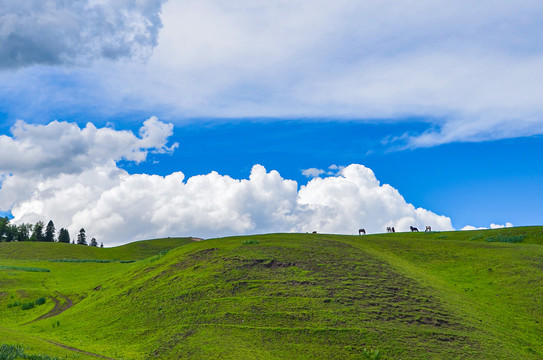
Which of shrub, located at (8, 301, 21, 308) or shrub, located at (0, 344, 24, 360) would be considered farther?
shrub, located at (8, 301, 21, 308)

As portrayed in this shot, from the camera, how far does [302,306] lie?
87.6 feet

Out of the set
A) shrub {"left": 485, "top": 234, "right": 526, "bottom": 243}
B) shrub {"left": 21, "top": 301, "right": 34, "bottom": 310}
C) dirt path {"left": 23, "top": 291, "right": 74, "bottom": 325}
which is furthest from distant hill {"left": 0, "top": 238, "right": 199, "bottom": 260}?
shrub {"left": 485, "top": 234, "right": 526, "bottom": 243}

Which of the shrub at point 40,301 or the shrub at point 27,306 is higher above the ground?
the shrub at point 40,301

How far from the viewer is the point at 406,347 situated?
74.0 ft

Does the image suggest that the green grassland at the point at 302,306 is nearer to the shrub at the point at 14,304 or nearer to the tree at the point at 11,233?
the shrub at the point at 14,304

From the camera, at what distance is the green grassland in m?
23.2

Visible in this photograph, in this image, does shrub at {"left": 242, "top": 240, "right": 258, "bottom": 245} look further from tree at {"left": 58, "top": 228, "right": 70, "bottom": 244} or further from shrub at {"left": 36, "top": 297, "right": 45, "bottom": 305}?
tree at {"left": 58, "top": 228, "right": 70, "bottom": 244}

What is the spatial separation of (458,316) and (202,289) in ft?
62.9

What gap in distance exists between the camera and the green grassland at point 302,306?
912 inches

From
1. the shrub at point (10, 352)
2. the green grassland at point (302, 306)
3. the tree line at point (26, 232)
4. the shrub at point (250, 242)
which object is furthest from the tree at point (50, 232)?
the shrub at point (10, 352)

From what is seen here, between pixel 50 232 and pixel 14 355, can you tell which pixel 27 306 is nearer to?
pixel 14 355

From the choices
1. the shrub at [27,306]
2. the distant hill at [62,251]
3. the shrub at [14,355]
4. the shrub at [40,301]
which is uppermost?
the distant hill at [62,251]

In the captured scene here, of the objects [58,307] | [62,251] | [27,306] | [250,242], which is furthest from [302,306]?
[62,251]

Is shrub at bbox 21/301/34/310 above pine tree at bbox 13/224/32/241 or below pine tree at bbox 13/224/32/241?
below
